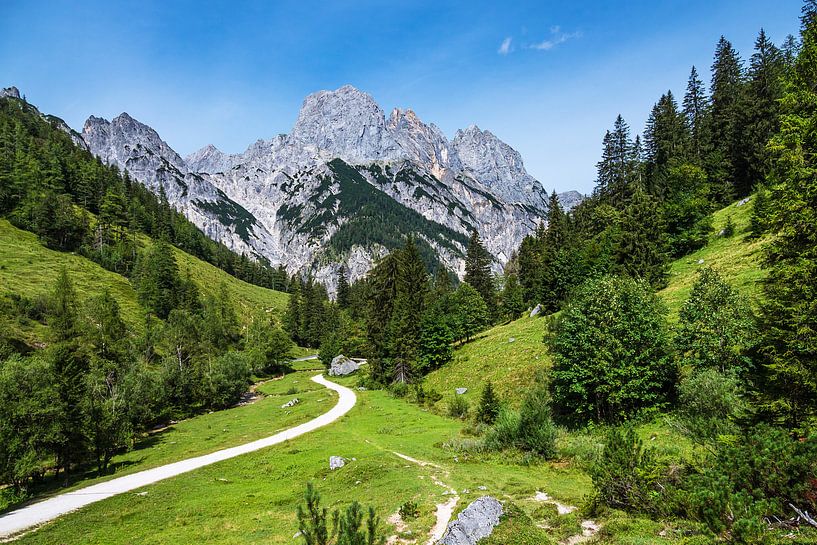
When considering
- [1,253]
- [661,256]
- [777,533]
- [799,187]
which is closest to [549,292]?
[661,256]

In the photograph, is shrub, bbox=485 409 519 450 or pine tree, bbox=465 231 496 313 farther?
pine tree, bbox=465 231 496 313

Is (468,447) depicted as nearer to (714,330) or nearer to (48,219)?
(714,330)

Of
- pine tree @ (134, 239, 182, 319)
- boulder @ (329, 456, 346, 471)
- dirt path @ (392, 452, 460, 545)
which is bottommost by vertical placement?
boulder @ (329, 456, 346, 471)

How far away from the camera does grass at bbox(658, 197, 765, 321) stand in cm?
3688

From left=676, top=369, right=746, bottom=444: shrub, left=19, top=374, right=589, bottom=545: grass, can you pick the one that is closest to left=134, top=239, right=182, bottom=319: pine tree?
left=19, top=374, right=589, bottom=545: grass

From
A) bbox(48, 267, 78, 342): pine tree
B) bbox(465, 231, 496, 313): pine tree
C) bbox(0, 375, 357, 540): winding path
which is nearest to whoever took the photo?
bbox(0, 375, 357, 540): winding path

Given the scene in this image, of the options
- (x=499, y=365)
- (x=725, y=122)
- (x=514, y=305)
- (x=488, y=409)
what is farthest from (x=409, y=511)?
(x=725, y=122)

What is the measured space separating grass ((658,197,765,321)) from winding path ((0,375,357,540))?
4053cm

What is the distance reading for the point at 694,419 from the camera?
888 inches

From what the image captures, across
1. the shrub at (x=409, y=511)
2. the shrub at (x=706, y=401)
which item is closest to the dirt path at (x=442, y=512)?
the shrub at (x=409, y=511)

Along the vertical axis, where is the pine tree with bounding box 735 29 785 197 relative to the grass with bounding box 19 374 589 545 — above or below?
above

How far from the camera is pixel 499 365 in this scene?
159ft

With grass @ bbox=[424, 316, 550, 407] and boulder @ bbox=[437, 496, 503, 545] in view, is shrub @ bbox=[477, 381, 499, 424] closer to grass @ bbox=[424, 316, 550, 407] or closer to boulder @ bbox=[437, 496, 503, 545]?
grass @ bbox=[424, 316, 550, 407]

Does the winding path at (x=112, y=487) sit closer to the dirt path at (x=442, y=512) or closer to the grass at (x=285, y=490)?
the grass at (x=285, y=490)
